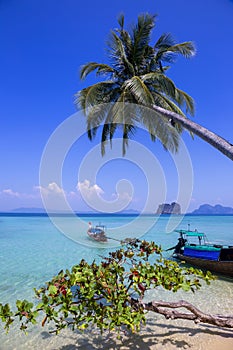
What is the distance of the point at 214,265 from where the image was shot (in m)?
8.79

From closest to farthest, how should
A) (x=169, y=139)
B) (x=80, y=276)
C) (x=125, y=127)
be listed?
(x=80, y=276)
(x=169, y=139)
(x=125, y=127)

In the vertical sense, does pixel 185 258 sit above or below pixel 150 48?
below

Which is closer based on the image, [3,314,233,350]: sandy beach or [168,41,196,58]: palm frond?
[3,314,233,350]: sandy beach

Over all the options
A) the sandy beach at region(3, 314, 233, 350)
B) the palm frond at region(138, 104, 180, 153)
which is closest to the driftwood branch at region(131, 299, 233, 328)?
the sandy beach at region(3, 314, 233, 350)

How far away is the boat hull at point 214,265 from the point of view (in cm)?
820

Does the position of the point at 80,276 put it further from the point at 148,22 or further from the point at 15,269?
the point at 15,269

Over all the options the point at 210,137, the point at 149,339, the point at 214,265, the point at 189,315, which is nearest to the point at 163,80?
the point at 210,137

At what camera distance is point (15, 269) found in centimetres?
1017

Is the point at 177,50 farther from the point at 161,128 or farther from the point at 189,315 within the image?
the point at 189,315

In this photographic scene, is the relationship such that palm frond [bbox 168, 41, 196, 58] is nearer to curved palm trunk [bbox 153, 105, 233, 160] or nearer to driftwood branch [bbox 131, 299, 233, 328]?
curved palm trunk [bbox 153, 105, 233, 160]

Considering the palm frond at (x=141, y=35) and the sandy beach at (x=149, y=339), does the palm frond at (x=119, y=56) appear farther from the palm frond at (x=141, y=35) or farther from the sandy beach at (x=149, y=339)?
the sandy beach at (x=149, y=339)

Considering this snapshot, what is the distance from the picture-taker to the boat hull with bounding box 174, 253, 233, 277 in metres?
8.20

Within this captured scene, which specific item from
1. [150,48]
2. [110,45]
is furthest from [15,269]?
[150,48]

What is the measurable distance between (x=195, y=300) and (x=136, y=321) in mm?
3971
